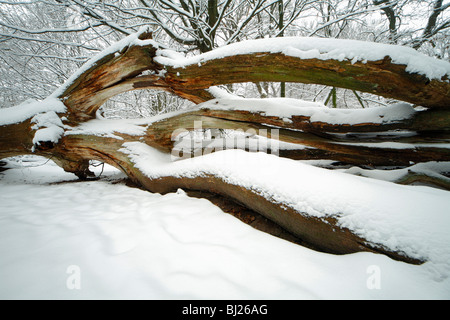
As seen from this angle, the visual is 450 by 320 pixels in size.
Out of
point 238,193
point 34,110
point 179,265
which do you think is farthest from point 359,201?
point 34,110

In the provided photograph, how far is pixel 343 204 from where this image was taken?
1.13 metres

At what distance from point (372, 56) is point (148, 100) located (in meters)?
7.56

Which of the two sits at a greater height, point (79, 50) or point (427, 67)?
point (79, 50)

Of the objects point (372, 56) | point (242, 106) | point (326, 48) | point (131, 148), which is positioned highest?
point (326, 48)

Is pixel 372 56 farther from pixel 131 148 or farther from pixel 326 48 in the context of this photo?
pixel 131 148

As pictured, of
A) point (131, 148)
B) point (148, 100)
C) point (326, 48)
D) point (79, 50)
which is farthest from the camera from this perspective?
point (148, 100)

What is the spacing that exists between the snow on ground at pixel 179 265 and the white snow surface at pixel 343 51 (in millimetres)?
1043

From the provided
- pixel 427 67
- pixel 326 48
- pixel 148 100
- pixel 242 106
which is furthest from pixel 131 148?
pixel 148 100

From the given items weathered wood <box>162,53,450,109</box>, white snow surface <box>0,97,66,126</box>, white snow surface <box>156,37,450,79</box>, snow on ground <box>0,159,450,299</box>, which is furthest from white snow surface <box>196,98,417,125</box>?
white snow surface <box>0,97,66,126</box>

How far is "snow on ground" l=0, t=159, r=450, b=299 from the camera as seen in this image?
83cm

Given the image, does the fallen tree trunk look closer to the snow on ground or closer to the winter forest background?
the winter forest background

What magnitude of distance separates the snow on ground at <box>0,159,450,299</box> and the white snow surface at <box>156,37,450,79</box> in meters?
1.04

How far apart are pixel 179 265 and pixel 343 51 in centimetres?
206
